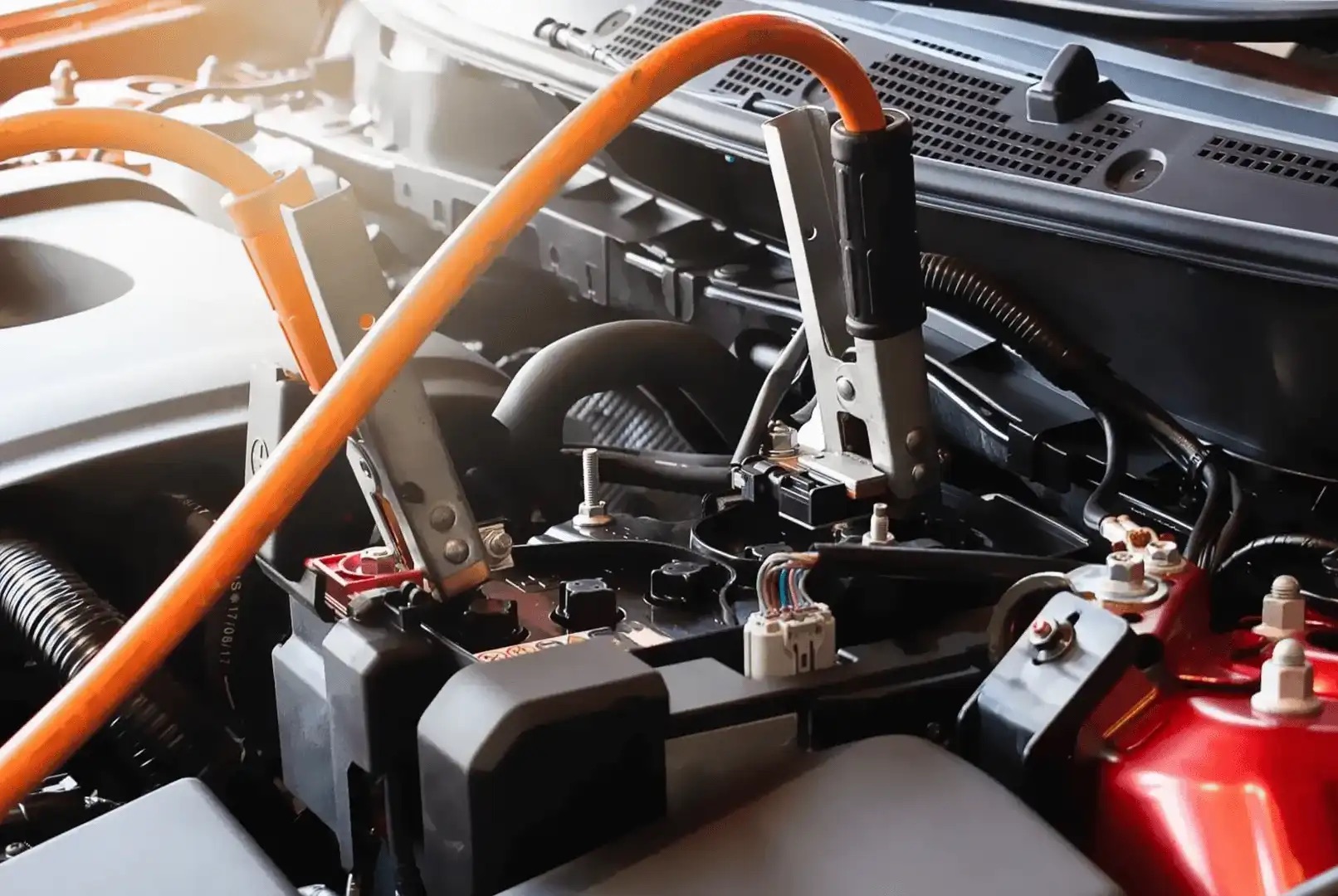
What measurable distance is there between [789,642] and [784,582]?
4cm

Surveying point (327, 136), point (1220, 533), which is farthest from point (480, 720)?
point (327, 136)

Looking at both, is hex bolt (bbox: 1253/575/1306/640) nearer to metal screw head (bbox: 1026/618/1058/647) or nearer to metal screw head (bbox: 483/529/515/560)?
metal screw head (bbox: 1026/618/1058/647)

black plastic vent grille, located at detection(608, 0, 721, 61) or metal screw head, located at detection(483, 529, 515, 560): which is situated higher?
black plastic vent grille, located at detection(608, 0, 721, 61)

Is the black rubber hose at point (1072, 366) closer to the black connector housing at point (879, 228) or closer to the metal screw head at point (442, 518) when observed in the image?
the black connector housing at point (879, 228)

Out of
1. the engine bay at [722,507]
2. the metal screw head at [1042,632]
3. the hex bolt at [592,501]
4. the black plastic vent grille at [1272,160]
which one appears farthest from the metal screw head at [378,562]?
the black plastic vent grille at [1272,160]

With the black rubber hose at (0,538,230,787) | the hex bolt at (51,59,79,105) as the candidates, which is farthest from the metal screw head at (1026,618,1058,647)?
the hex bolt at (51,59,79,105)

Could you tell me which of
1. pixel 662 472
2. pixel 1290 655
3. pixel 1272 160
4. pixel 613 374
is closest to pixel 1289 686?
pixel 1290 655

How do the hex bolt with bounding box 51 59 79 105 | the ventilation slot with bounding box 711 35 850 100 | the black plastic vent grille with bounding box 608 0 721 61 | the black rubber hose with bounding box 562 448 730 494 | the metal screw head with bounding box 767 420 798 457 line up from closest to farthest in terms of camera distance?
1. the metal screw head with bounding box 767 420 798 457
2. the black rubber hose with bounding box 562 448 730 494
3. the ventilation slot with bounding box 711 35 850 100
4. the black plastic vent grille with bounding box 608 0 721 61
5. the hex bolt with bounding box 51 59 79 105

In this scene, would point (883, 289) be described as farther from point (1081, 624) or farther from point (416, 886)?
point (416, 886)

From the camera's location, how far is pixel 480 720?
2.39ft

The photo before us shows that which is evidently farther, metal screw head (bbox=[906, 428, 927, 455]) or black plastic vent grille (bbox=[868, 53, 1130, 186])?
black plastic vent grille (bbox=[868, 53, 1130, 186])

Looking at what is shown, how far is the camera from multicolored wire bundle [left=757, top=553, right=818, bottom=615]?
83 centimetres

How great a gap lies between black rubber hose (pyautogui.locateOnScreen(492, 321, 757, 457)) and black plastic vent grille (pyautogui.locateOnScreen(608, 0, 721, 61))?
0.31 m

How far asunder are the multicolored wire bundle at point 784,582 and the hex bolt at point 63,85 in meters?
1.61
